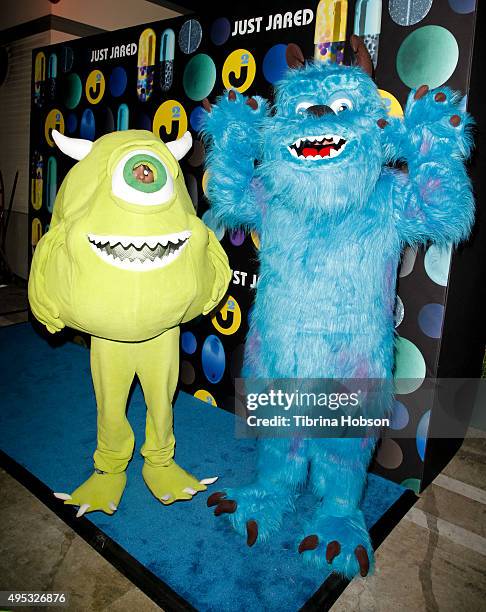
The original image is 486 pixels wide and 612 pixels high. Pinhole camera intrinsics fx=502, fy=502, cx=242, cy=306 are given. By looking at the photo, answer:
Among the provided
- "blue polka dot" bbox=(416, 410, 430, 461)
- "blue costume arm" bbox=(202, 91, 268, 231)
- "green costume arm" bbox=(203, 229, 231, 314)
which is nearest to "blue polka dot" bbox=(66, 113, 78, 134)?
"blue costume arm" bbox=(202, 91, 268, 231)

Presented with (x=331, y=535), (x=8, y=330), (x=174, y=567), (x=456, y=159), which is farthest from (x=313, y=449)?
(x=8, y=330)

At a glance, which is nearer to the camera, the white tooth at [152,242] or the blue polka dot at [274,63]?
the white tooth at [152,242]

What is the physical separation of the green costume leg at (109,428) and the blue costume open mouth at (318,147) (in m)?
0.77

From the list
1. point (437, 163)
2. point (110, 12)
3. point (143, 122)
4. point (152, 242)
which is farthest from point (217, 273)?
point (110, 12)

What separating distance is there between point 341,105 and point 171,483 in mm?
1329

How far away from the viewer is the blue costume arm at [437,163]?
4.31 ft

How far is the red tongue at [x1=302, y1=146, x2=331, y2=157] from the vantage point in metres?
1.32

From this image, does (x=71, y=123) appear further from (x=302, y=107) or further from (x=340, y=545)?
(x=340, y=545)

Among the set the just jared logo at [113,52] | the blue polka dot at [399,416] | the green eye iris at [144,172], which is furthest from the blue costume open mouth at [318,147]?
the just jared logo at [113,52]

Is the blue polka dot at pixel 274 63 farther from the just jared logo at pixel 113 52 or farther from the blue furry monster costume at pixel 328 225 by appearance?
the just jared logo at pixel 113 52

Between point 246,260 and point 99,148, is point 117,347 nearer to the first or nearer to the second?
point 99,148

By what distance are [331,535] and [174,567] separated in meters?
0.48

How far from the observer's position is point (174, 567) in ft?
4.86

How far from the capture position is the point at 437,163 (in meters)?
1.33
